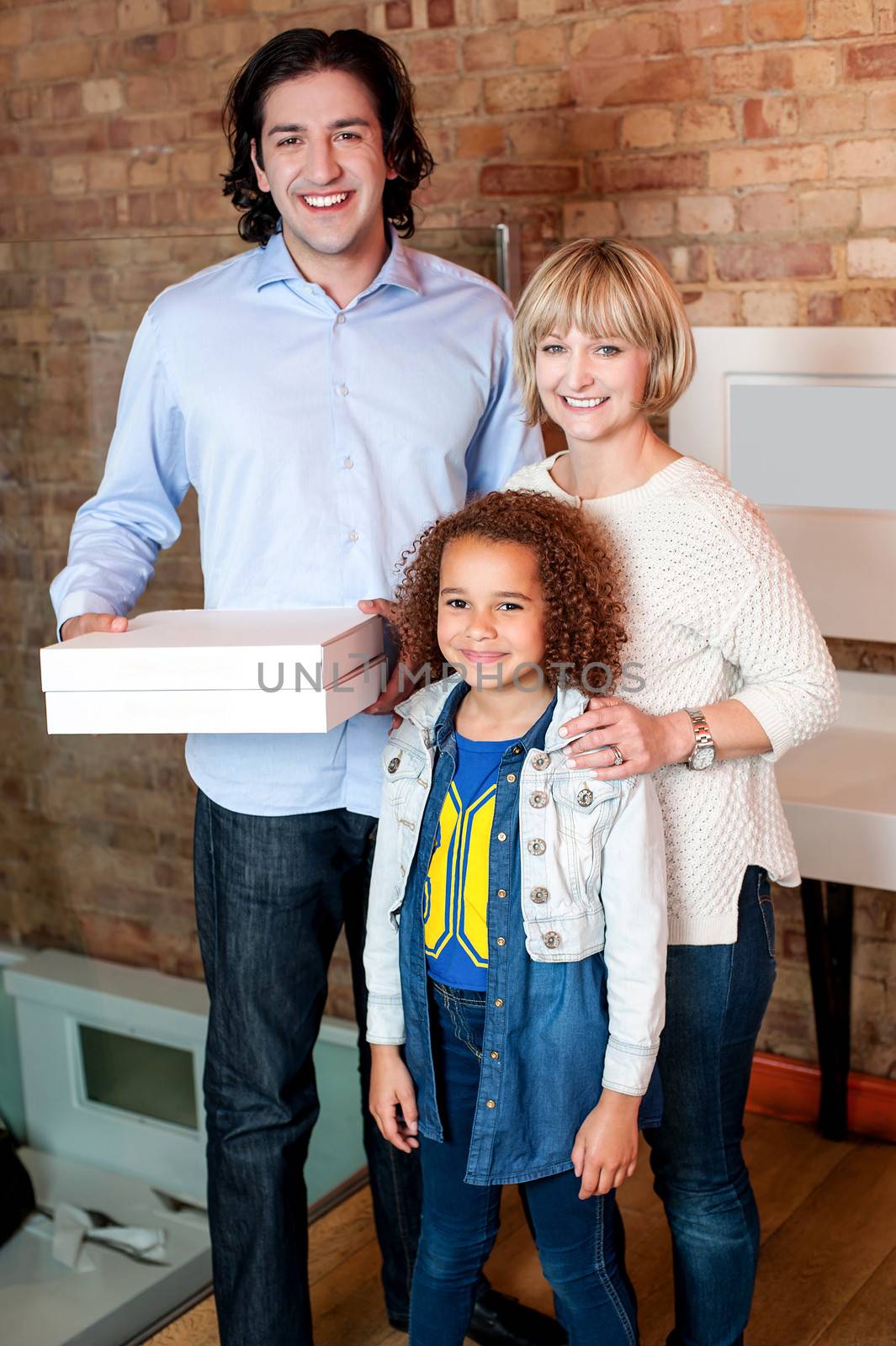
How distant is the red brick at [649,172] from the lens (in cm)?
260

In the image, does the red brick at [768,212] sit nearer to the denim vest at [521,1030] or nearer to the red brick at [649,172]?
the red brick at [649,172]

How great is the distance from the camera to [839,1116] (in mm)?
2748

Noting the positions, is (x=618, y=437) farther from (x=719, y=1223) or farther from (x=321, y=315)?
(x=719, y=1223)

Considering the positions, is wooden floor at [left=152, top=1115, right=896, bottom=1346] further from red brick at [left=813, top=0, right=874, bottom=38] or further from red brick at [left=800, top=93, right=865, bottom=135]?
red brick at [left=813, top=0, right=874, bottom=38]

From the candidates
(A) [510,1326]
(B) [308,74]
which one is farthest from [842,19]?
(A) [510,1326]

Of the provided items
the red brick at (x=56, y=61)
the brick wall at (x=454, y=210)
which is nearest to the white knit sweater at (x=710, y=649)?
the brick wall at (x=454, y=210)

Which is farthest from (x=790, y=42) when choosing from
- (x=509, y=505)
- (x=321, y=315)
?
(x=509, y=505)

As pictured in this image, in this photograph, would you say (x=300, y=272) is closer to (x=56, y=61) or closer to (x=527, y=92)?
(x=527, y=92)

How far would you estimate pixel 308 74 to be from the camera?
1705 millimetres

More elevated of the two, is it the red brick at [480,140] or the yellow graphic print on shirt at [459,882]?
the red brick at [480,140]

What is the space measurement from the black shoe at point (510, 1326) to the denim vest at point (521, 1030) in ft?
→ 2.25

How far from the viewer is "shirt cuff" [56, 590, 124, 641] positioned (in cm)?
174

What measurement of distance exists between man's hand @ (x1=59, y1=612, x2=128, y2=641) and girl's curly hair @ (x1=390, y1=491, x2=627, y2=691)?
37cm

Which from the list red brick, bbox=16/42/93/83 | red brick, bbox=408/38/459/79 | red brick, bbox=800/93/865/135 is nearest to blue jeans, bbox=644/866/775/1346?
red brick, bbox=800/93/865/135
